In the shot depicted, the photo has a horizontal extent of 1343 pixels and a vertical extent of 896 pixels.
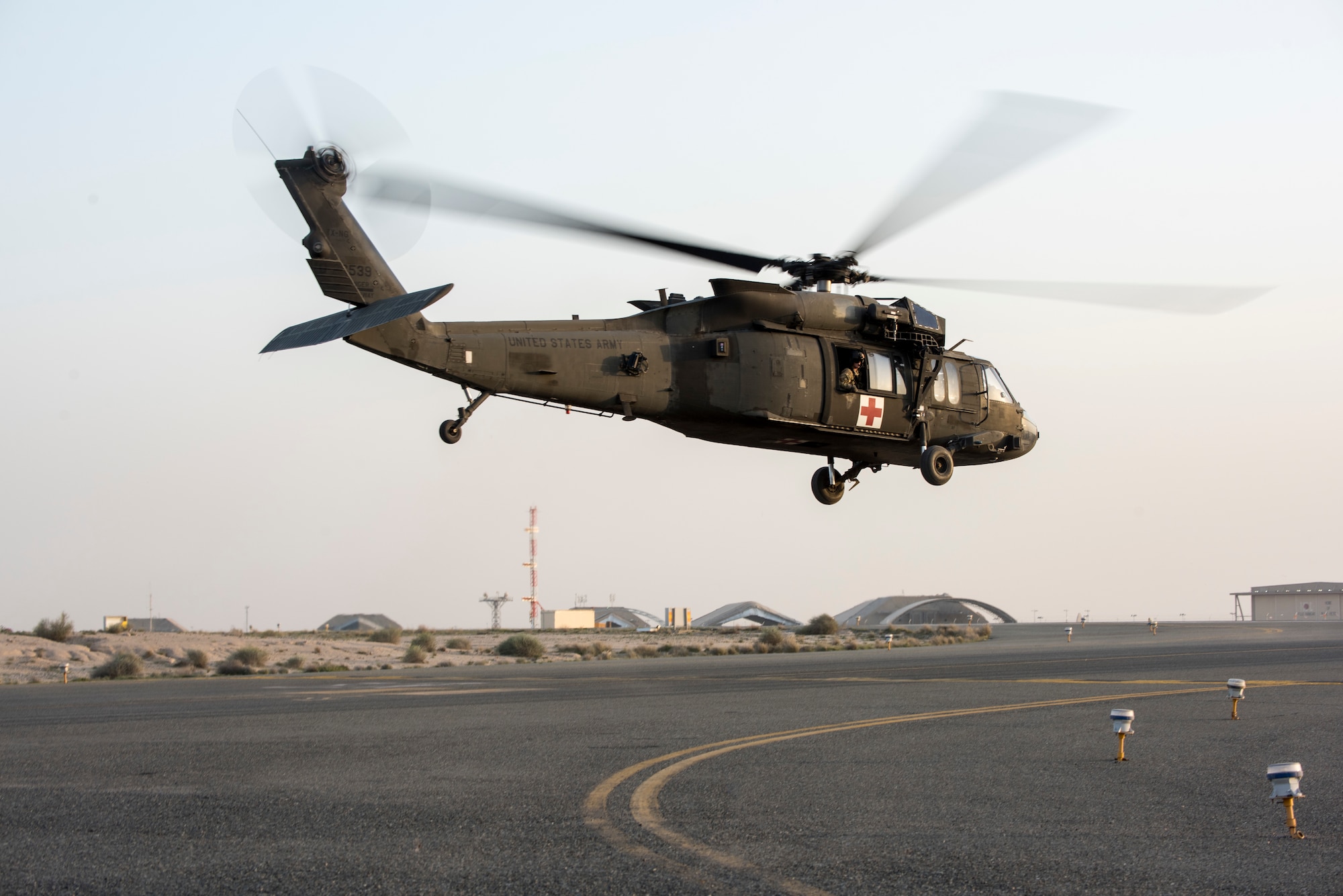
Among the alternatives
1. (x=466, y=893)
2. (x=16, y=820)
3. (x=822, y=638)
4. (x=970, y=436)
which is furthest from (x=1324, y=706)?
(x=822, y=638)

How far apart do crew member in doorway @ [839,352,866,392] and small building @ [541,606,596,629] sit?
8413 centimetres

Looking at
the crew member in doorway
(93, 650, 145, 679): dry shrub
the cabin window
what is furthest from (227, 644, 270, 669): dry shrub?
the cabin window

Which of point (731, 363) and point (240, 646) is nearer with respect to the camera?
point (731, 363)

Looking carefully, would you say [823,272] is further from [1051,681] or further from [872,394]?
[1051,681]

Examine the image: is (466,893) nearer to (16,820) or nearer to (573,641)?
(16,820)

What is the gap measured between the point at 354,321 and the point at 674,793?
1156 cm

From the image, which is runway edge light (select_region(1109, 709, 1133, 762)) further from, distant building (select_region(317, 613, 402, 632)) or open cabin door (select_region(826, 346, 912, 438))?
distant building (select_region(317, 613, 402, 632))

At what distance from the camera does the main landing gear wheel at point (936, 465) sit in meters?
25.2

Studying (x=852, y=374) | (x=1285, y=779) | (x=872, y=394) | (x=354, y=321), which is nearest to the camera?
(x=1285, y=779)

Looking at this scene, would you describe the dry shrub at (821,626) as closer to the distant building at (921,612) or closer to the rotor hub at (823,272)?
the distant building at (921,612)

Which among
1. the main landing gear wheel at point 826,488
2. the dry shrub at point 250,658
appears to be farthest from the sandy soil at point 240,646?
the main landing gear wheel at point 826,488

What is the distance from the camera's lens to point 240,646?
4656cm

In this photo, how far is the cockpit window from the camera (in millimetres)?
26531

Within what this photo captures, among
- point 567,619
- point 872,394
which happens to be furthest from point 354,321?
point 567,619
